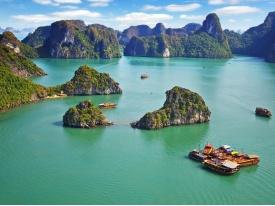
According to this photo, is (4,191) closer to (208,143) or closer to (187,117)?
(208,143)

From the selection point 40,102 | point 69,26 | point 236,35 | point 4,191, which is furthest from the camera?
point 236,35

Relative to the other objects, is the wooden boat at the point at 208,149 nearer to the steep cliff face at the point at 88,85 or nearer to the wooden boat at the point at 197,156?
the wooden boat at the point at 197,156

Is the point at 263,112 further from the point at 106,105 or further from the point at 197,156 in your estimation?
the point at 197,156

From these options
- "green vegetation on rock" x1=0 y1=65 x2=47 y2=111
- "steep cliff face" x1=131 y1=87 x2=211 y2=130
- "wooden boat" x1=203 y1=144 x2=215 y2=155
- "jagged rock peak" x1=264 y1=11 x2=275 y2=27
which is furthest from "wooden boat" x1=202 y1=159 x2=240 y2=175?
"jagged rock peak" x1=264 y1=11 x2=275 y2=27

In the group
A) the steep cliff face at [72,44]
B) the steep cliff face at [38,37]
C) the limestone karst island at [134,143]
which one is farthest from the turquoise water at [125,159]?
the steep cliff face at [38,37]

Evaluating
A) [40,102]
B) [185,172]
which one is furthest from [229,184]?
[40,102]

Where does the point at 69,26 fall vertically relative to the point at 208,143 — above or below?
above

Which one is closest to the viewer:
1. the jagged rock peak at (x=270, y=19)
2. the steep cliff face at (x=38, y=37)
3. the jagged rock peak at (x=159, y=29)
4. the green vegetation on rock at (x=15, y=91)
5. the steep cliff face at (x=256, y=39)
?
Result: the green vegetation on rock at (x=15, y=91)
